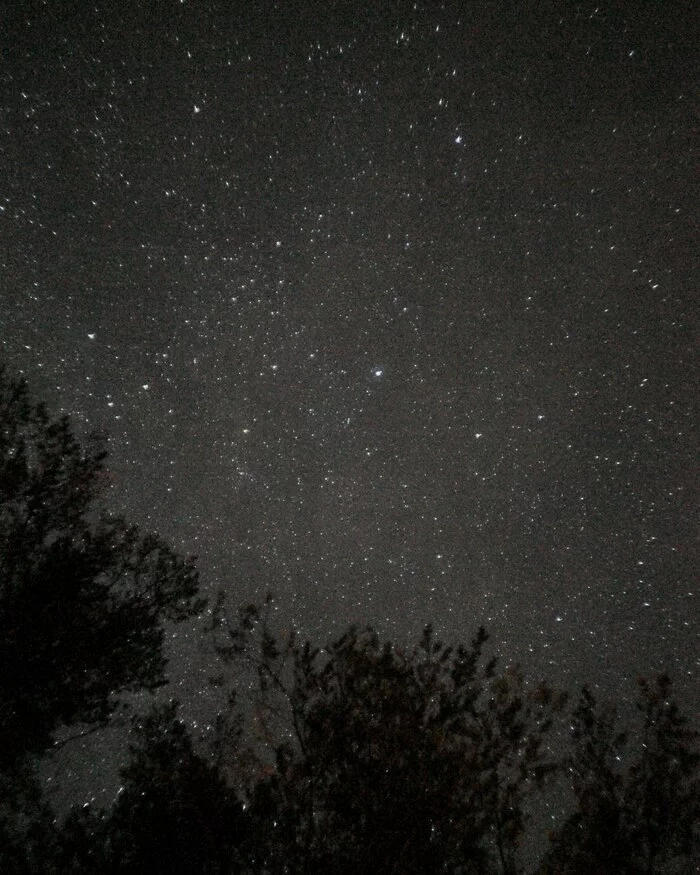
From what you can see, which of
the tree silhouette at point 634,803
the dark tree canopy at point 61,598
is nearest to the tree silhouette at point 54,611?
the dark tree canopy at point 61,598

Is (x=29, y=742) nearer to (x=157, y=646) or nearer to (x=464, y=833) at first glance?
(x=157, y=646)

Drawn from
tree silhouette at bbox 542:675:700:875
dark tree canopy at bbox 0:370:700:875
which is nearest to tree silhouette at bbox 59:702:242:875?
dark tree canopy at bbox 0:370:700:875

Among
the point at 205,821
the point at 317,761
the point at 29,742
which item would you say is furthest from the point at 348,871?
the point at 29,742

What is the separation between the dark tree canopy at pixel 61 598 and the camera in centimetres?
400

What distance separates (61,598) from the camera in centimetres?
429

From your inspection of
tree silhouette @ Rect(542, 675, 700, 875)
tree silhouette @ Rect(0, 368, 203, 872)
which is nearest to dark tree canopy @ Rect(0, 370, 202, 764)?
tree silhouette @ Rect(0, 368, 203, 872)

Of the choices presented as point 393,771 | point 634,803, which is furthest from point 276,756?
point 634,803

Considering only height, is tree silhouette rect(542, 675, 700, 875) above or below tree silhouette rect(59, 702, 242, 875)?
above

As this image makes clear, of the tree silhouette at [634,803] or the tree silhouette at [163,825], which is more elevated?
the tree silhouette at [634,803]

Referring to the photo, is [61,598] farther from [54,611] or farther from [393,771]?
[393,771]

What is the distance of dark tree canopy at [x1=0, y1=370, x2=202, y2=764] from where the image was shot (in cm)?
400

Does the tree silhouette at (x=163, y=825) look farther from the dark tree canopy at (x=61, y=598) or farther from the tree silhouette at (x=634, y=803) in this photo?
the tree silhouette at (x=634, y=803)

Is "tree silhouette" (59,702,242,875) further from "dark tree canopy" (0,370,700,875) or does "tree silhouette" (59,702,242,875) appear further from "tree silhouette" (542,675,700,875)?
"tree silhouette" (542,675,700,875)

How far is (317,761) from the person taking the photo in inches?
171
